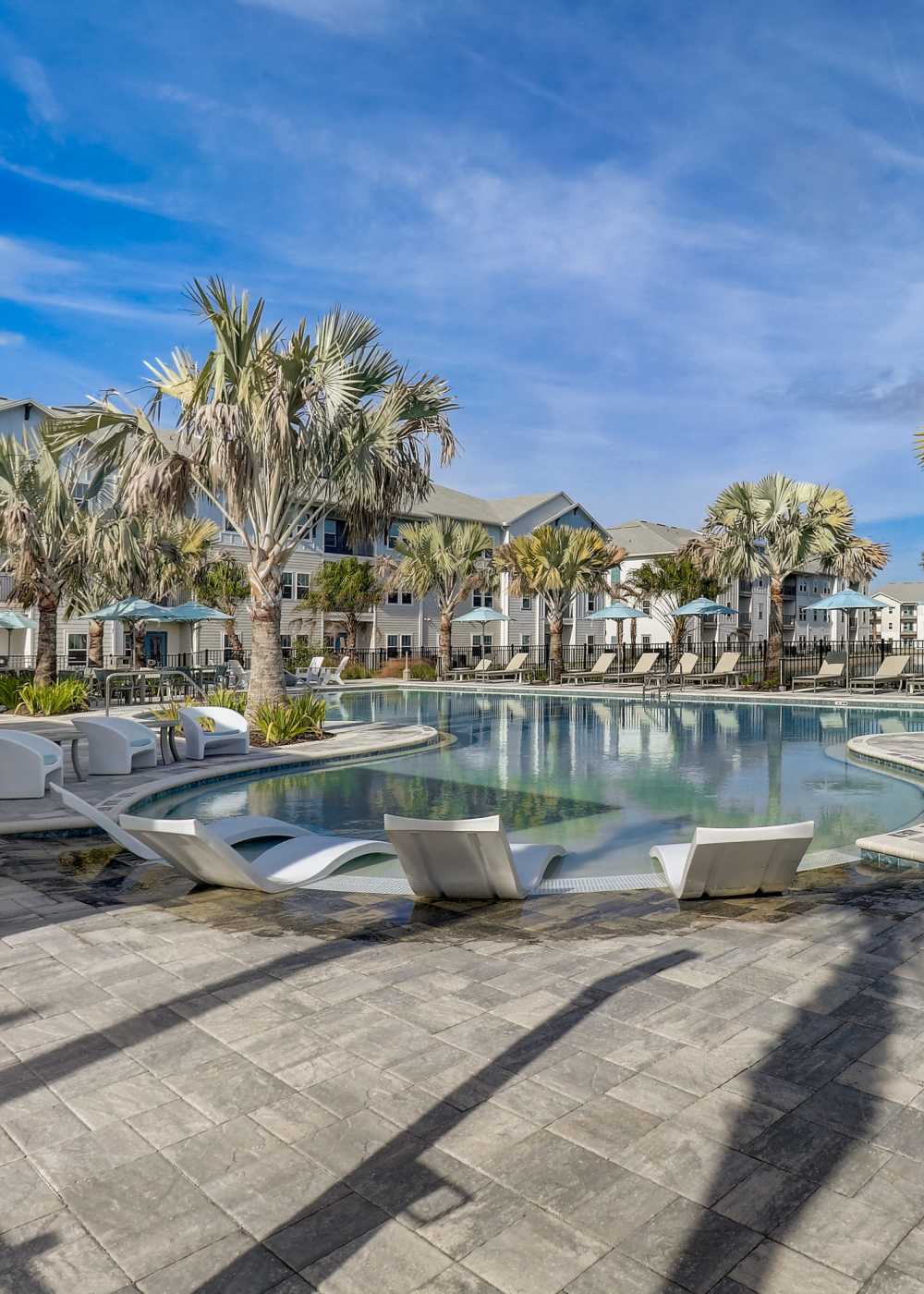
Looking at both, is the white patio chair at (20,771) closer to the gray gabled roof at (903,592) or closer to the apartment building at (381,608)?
the apartment building at (381,608)

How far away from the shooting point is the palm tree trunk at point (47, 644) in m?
19.6

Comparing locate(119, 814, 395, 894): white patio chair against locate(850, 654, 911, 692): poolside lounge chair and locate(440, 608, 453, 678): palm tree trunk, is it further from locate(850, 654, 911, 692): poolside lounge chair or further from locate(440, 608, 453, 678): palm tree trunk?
locate(440, 608, 453, 678): palm tree trunk

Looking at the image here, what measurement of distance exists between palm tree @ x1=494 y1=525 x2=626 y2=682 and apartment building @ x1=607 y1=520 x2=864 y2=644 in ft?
54.2

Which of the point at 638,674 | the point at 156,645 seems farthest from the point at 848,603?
the point at 156,645

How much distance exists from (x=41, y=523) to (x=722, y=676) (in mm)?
20888

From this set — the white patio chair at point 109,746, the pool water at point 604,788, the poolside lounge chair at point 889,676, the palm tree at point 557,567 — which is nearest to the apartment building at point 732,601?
the palm tree at point 557,567

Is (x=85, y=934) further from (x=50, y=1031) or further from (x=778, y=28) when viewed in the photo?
(x=778, y=28)

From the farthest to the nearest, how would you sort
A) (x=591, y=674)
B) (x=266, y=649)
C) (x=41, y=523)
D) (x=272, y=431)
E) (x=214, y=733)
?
(x=591, y=674) < (x=41, y=523) < (x=266, y=649) < (x=272, y=431) < (x=214, y=733)

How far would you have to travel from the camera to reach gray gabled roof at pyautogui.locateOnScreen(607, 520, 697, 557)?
5381cm

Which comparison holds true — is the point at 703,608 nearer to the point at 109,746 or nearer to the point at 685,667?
the point at 685,667

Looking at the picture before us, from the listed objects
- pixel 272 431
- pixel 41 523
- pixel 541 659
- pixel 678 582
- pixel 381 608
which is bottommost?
pixel 541 659

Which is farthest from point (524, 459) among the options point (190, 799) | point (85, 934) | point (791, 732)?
point (85, 934)

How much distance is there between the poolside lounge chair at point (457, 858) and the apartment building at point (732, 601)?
44526mm

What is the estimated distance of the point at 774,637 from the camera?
27406 millimetres
